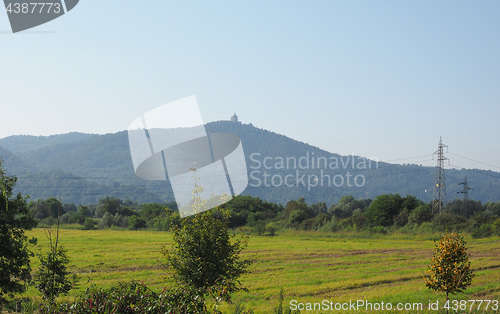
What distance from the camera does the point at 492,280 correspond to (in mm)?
23016

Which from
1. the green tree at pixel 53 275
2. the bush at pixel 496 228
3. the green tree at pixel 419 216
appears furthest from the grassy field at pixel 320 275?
the green tree at pixel 419 216

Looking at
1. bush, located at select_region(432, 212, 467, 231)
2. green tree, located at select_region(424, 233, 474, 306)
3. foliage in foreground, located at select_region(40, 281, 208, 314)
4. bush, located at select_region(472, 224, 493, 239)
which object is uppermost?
foliage in foreground, located at select_region(40, 281, 208, 314)

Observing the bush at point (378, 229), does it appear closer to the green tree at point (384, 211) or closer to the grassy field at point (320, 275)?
the green tree at point (384, 211)

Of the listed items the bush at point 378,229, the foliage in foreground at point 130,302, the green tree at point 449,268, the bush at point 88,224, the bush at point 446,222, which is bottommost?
the bush at point 88,224

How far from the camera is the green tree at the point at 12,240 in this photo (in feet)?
35.7

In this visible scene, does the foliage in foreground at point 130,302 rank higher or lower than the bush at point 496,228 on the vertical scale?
higher

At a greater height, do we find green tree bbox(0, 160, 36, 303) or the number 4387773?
the number 4387773

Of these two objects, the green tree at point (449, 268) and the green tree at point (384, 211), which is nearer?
the green tree at point (449, 268)

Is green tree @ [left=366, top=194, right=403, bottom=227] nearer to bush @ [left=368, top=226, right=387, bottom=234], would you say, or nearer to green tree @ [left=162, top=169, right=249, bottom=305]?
bush @ [left=368, top=226, right=387, bottom=234]

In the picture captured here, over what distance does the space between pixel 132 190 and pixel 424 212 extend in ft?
487

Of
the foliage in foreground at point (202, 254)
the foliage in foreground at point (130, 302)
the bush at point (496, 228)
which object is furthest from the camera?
the bush at point (496, 228)

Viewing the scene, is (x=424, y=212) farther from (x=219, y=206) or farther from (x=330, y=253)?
(x=219, y=206)

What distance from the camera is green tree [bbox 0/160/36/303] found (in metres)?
10.9

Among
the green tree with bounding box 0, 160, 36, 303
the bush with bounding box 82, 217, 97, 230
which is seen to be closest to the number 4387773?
the green tree with bounding box 0, 160, 36, 303
